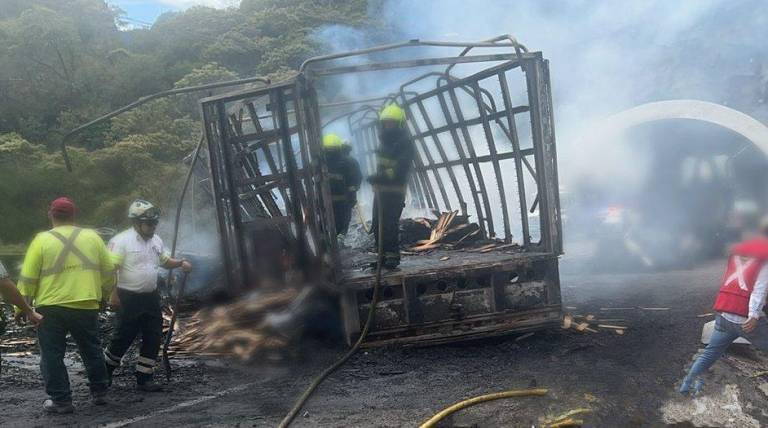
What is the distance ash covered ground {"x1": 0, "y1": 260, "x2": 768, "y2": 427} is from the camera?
4262 mm

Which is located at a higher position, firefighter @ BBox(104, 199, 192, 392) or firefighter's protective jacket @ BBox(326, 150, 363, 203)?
firefighter's protective jacket @ BBox(326, 150, 363, 203)

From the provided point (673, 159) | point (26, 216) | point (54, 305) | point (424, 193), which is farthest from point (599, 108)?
point (26, 216)

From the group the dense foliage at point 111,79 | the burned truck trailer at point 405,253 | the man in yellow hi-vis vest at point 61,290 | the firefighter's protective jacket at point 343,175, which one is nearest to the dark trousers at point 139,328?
the man in yellow hi-vis vest at point 61,290

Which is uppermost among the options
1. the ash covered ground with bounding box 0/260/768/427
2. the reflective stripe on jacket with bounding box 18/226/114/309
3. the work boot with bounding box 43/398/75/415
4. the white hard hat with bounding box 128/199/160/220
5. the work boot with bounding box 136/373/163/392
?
the white hard hat with bounding box 128/199/160/220

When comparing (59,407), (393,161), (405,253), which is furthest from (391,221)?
(59,407)

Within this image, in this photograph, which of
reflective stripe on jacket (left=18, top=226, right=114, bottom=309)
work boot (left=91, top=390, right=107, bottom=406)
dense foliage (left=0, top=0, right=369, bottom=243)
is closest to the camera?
reflective stripe on jacket (left=18, top=226, right=114, bottom=309)

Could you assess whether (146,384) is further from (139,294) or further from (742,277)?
(742,277)

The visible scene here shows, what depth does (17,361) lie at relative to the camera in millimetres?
6344

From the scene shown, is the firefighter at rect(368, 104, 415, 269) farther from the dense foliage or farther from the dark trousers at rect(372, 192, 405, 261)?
the dense foliage

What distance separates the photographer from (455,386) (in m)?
4.79

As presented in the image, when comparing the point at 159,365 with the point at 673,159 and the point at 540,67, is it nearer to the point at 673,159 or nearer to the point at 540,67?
the point at 540,67

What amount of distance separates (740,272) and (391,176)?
10.1ft

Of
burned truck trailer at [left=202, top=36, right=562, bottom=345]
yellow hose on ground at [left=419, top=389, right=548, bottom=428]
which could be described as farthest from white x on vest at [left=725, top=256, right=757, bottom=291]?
burned truck trailer at [left=202, top=36, right=562, bottom=345]

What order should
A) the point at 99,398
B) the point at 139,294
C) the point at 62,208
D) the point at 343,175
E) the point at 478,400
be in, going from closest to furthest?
the point at 478,400 < the point at 62,208 < the point at 99,398 < the point at 139,294 < the point at 343,175
